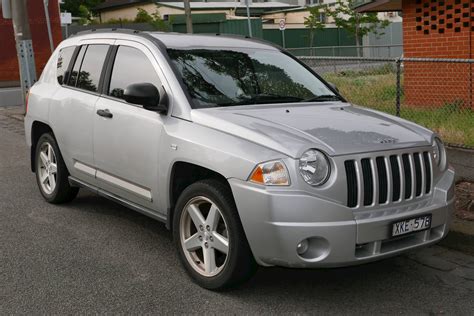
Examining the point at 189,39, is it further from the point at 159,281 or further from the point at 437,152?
the point at 437,152

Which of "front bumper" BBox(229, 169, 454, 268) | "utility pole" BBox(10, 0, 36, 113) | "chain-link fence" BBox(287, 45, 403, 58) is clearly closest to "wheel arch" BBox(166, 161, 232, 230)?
"front bumper" BBox(229, 169, 454, 268)

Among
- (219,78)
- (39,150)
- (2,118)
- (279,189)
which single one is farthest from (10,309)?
(2,118)

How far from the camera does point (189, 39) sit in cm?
515

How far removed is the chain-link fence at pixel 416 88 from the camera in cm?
925

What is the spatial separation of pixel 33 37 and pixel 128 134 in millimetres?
22499

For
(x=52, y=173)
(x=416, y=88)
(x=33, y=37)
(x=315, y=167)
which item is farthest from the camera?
(x=33, y=37)

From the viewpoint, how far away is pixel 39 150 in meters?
6.47

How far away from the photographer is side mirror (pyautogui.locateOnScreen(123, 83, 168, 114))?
4.37 meters

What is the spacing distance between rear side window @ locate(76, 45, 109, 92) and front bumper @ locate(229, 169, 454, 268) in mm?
2275

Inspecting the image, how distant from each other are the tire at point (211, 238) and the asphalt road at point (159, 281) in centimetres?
13

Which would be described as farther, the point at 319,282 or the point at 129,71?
the point at 129,71

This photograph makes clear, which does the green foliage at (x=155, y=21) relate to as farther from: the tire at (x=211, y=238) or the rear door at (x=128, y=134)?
the tire at (x=211, y=238)

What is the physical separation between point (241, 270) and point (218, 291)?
30 cm

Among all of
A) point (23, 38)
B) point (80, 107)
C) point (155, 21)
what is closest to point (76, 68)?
point (80, 107)
